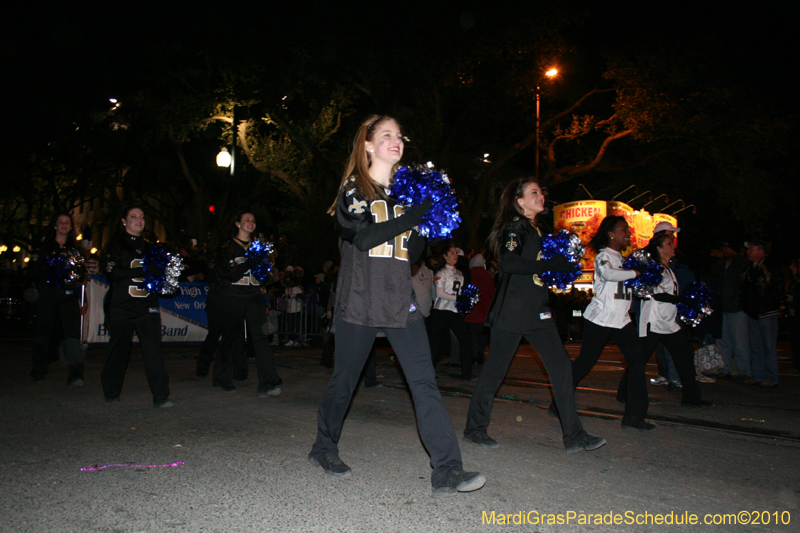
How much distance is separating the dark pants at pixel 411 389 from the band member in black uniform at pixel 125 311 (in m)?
2.94

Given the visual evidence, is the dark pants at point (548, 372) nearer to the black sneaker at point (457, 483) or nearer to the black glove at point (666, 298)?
the black sneaker at point (457, 483)

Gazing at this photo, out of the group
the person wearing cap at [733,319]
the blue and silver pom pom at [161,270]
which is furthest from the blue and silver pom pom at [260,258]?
the person wearing cap at [733,319]

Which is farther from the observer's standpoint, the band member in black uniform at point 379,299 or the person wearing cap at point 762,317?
the person wearing cap at point 762,317

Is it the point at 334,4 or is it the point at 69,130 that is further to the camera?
the point at 69,130

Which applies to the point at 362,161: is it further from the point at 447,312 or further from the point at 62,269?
the point at 447,312

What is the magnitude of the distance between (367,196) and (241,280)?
12.6ft

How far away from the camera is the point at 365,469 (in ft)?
13.6

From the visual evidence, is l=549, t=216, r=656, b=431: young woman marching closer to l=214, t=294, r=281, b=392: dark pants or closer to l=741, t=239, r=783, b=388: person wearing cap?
l=214, t=294, r=281, b=392: dark pants

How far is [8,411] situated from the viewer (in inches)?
232

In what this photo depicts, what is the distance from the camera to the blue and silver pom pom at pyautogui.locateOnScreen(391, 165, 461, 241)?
11.8 ft

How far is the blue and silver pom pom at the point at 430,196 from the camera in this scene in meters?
3.58

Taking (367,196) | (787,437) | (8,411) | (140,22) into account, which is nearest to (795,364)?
(787,437)

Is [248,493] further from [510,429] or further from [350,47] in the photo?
[350,47]

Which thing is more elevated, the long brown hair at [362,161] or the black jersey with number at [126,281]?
the long brown hair at [362,161]
